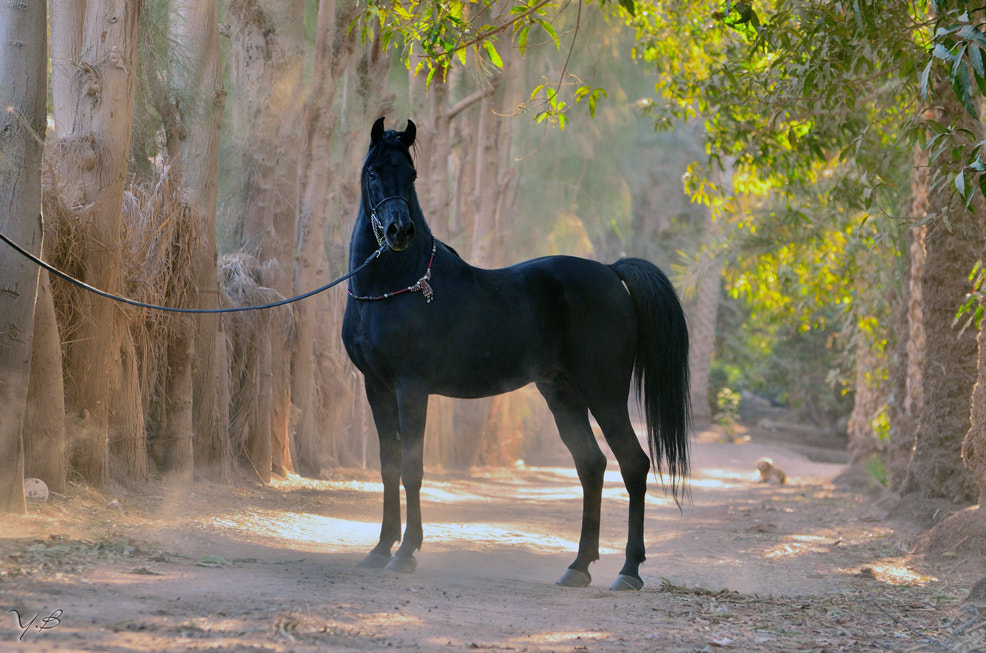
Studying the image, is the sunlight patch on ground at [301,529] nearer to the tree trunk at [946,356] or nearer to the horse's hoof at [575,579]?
the horse's hoof at [575,579]

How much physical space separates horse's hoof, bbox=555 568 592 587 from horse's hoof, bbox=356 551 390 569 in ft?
3.30

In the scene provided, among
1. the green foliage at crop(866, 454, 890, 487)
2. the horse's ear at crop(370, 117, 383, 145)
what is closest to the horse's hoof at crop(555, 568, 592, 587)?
the horse's ear at crop(370, 117, 383, 145)

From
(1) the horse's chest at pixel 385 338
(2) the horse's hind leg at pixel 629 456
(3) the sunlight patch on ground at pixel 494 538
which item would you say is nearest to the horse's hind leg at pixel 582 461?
(2) the horse's hind leg at pixel 629 456

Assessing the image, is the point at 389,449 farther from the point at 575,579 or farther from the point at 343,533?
the point at 343,533

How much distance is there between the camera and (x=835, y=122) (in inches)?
349

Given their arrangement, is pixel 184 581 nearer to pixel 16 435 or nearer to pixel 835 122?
pixel 16 435

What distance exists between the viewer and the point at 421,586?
392cm

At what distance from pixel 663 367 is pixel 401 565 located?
6.91ft

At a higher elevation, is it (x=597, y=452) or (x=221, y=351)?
(x=221, y=351)

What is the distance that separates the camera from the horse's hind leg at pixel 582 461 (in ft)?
15.9

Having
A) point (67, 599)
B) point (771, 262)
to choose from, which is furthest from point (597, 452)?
point (771, 262)

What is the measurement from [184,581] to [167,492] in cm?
297

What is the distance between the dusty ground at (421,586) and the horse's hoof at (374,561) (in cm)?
14
